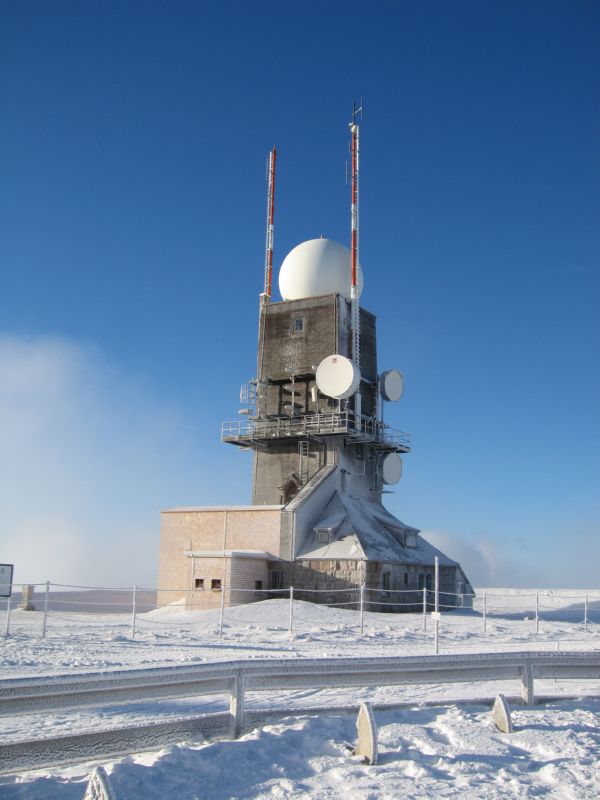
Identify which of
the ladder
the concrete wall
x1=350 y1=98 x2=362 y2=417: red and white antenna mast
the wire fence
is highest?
x1=350 y1=98 x2=362 y2=417: red and white antenna mast

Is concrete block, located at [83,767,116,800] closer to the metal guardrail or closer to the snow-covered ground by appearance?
the snow-covered ground

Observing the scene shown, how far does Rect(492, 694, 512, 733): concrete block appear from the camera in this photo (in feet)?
25.5

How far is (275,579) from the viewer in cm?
3259

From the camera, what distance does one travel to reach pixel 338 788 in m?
6.00

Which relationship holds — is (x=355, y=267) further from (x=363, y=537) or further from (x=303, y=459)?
(x=363, y=537)

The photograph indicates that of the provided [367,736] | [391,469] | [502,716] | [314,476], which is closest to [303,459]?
[314,476]

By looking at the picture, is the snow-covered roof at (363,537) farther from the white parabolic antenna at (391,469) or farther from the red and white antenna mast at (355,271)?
the red and white antenna mast at (355,271)

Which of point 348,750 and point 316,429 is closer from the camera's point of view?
point 348,750

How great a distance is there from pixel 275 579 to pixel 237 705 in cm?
2570

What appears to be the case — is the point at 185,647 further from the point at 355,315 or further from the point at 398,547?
the point at 355,315

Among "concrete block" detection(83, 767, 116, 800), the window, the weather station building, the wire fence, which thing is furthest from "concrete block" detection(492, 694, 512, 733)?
the window

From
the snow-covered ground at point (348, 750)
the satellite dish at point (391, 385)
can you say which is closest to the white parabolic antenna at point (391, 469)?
the satellite dish at point (391, 385)

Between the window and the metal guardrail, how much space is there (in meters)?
A: 23.8

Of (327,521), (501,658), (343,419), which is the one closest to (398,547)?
(327,521)
